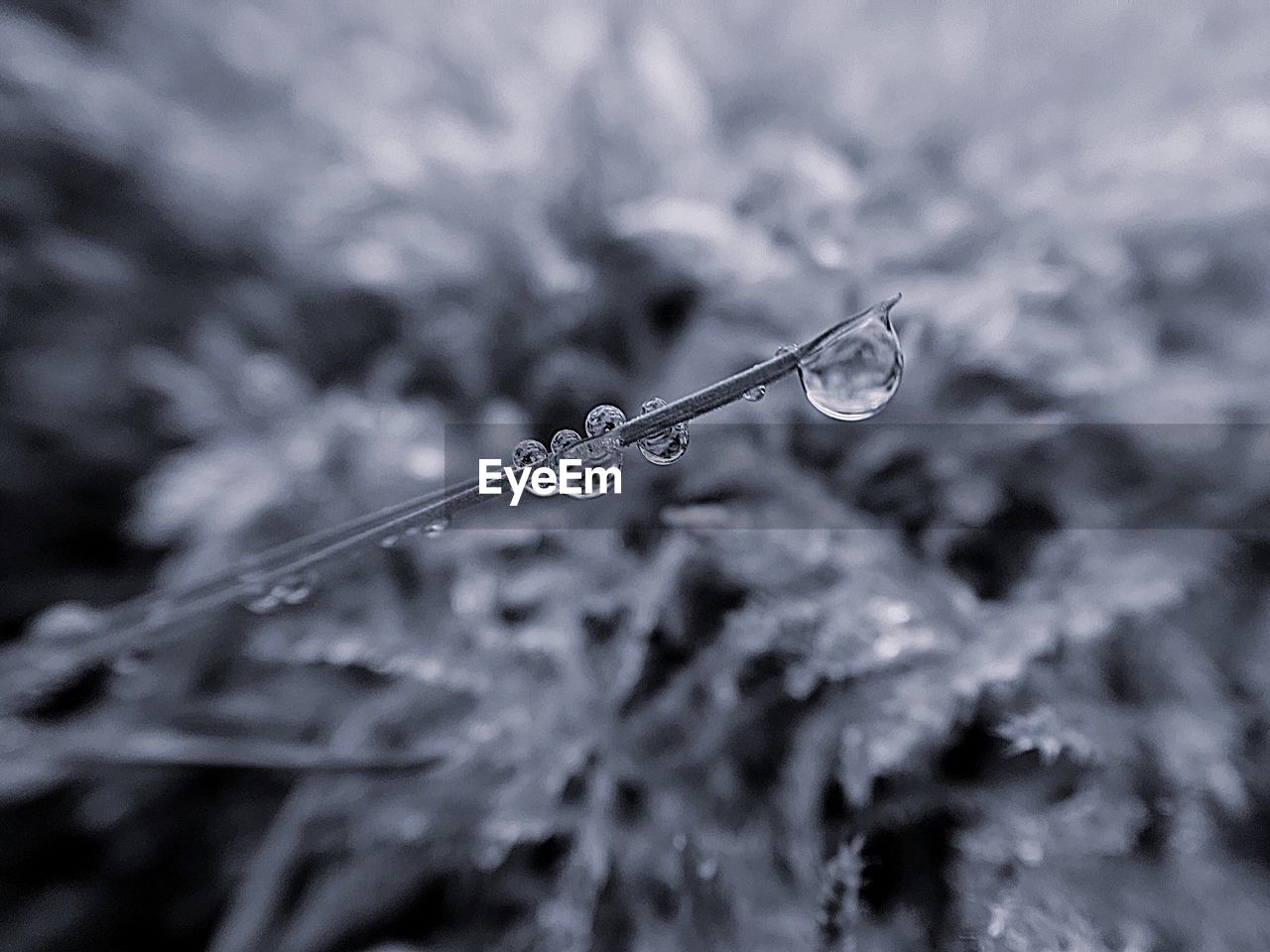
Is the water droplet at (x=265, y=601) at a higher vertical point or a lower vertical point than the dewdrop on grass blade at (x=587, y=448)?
lower

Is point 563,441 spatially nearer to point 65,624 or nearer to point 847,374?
point 847,374

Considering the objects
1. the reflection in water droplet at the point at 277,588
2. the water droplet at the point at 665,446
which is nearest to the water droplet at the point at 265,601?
the reflection in water droplet at the point at 277,588

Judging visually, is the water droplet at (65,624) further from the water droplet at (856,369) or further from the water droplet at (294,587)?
the water droplet at (856,369)

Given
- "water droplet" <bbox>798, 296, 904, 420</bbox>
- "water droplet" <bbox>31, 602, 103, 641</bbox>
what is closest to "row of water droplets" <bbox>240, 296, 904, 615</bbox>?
"water droplet" <bbox>798, 296, 904, 420</bbox>

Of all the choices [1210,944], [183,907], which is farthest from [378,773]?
[1210,944]

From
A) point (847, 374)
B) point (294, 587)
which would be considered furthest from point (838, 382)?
point (294, 587)

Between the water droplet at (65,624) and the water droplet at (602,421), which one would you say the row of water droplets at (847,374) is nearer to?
the water droplet at (602,421)
